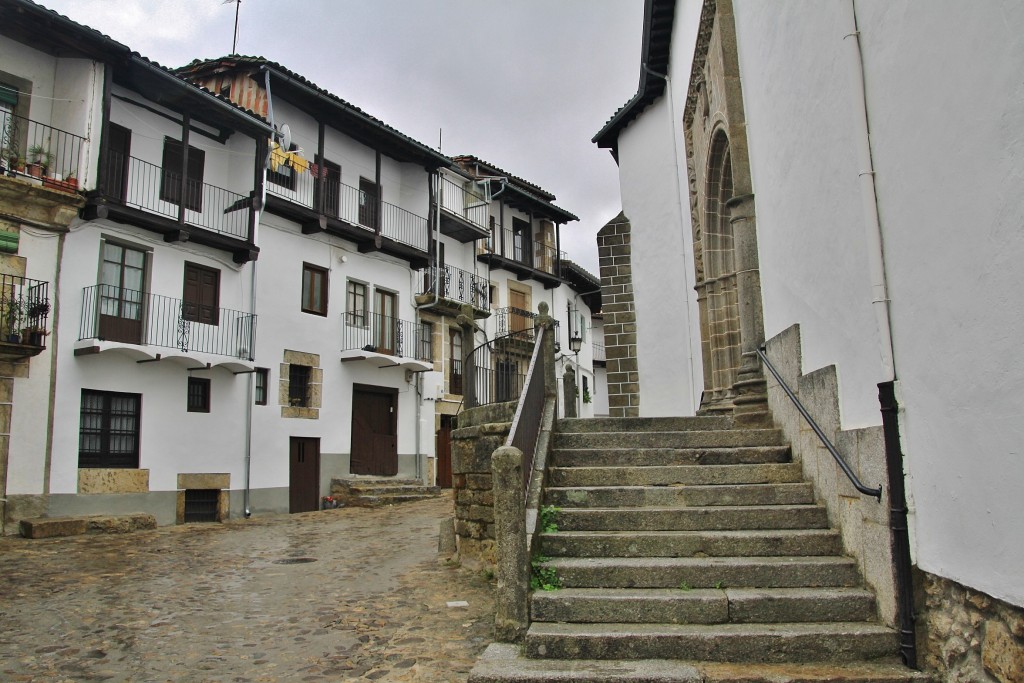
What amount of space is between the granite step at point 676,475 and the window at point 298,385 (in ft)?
42.3

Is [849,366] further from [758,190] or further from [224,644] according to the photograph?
[224,644]

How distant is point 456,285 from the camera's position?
77.5ft

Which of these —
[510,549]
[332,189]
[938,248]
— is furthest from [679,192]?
[332,189]

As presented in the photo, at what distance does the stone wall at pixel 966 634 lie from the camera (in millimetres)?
3207

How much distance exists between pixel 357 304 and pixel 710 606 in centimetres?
1651

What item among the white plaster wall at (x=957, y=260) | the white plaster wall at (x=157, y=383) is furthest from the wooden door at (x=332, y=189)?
the white plaster wall at (x=957, y=260)

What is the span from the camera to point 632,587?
5098mm

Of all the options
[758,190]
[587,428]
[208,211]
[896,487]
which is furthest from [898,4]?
[208,211]

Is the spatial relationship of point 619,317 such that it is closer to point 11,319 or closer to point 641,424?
point 641,424

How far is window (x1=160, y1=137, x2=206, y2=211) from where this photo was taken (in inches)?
605

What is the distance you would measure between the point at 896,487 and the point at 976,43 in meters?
2.26

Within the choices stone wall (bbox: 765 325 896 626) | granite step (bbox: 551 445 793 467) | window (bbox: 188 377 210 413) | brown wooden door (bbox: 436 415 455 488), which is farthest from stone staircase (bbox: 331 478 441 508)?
stone wall (bbox: 765 325 896 626)

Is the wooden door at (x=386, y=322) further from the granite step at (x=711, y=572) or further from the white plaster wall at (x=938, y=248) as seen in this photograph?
the white plaster wall at (x=938, y=248)

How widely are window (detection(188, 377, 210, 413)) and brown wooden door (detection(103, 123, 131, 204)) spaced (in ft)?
12.9
